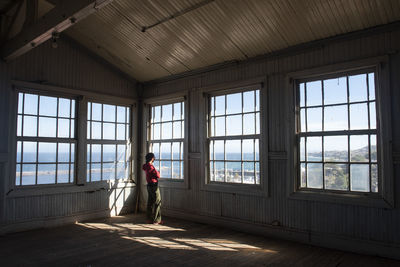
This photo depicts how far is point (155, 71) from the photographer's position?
727 centimetres

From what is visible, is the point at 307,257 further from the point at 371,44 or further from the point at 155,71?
the point at 155,71

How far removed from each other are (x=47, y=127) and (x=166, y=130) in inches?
104

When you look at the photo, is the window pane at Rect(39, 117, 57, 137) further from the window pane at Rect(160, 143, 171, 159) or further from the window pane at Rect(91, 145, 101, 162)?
the window pane at Rect(160, 143, 171, 159)

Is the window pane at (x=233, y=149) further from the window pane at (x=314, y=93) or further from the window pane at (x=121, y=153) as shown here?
the window pane at (x=121, y=153)

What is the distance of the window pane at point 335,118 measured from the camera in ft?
15.6

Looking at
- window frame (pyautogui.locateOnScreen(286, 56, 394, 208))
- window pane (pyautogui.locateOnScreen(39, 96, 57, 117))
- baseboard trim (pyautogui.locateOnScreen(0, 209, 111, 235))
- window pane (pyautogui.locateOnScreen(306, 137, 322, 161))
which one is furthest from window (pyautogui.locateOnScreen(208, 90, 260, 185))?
window pane (pyautogui.locateOnScreen(39, 96, 57, 117))

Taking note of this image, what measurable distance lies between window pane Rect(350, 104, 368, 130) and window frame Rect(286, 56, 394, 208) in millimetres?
170

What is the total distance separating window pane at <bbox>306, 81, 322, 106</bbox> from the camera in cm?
505

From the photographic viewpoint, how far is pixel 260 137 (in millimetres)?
5664

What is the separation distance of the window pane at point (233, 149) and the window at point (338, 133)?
4.14ft

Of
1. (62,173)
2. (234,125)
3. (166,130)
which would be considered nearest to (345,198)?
(234,125)

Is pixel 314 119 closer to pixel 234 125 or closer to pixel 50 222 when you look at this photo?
pixel 234 125

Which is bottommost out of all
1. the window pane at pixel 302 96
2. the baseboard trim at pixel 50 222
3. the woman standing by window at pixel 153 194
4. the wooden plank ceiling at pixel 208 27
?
the baseboard trim at pixel 50 222

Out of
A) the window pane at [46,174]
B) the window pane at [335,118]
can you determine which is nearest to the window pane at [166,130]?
the window pane at [46,174]
